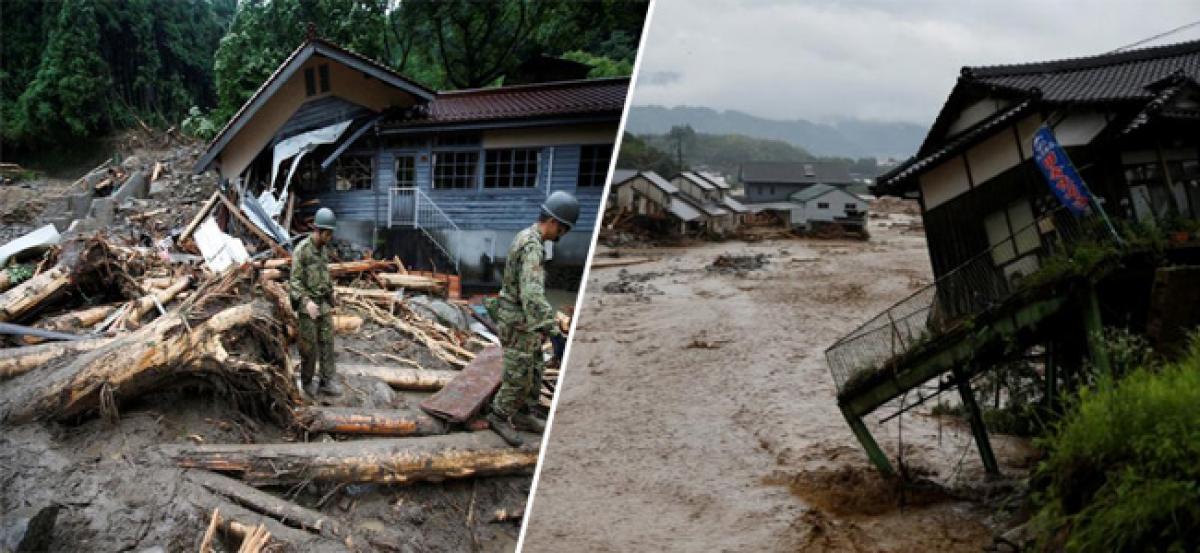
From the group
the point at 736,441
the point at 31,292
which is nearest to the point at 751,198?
the point at 736,441

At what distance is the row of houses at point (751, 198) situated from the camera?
34.6 metres

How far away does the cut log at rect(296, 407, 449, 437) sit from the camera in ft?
11.4

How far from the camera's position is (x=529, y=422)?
368 centimetres

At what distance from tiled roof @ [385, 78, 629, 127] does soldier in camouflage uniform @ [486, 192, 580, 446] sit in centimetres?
54

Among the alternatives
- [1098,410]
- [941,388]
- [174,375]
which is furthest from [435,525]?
[941,388]

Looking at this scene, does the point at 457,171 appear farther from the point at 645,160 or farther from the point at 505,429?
the point at 645,160

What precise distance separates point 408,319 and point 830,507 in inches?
336

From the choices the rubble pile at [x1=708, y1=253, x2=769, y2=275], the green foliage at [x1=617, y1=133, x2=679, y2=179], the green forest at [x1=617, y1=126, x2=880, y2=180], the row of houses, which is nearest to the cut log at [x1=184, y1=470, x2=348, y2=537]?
the green forest at [x1=617, y1=126, x2=880, y2=180]

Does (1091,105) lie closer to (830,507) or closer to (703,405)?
(830,507)

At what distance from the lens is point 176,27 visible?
12.3 ft

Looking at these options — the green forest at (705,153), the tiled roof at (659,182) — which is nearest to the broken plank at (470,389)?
the green forest at (705,153)

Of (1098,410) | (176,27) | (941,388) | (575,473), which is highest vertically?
(176,27)

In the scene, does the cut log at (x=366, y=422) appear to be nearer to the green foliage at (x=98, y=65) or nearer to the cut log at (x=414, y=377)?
the cut log at (x=414, y=377)

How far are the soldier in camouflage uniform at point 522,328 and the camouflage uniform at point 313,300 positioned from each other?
0.86 metres
